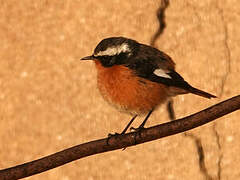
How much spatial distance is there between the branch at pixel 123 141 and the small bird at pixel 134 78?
1.33 ft

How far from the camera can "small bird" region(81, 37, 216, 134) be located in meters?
2.42

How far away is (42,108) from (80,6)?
62 centimetres

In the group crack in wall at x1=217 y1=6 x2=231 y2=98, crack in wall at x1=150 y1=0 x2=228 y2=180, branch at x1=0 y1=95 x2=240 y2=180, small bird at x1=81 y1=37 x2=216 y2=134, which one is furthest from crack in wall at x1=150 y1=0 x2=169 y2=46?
branch at x1=0 y1=95 x2=240 y2=180

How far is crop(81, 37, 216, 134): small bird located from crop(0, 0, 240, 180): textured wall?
70 cm

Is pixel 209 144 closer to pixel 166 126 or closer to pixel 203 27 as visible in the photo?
Result: pixel 203 27

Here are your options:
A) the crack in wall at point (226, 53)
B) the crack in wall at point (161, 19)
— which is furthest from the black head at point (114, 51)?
the crack in wall at point (226, 53)

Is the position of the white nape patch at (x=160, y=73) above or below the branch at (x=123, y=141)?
above

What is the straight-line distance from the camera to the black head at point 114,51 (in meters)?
2.37

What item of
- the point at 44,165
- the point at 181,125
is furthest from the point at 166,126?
the point at 44,165

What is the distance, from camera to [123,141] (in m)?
2.02

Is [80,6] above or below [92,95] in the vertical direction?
above

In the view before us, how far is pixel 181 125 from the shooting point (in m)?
1.88

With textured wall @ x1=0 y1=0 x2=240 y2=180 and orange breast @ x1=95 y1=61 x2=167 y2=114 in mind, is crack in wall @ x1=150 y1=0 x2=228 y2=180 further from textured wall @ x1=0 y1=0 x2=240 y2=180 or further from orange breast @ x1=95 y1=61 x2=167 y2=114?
orange breast @ x1=95 y1=61 x2=167 y2=114

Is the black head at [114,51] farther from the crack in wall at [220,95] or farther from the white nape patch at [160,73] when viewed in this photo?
the crack in wall at [220,95]
